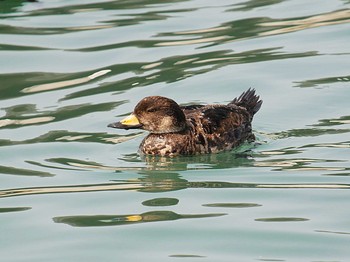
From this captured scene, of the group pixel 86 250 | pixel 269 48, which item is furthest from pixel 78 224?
pixel 269 48

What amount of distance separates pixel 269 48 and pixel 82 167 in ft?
16.2

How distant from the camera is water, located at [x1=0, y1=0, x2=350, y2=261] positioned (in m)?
9.06

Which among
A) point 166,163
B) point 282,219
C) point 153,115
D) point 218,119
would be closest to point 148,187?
point 166,163

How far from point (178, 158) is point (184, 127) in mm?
361

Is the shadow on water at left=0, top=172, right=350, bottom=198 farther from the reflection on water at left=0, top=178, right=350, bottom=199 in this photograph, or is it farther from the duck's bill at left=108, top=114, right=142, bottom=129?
the duck's bill at left=108, top=114, right=142, bottom=129

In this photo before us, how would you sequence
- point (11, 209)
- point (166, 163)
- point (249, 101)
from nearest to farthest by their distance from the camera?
point (11, 209) → point (166, 163) → point (249, 101)

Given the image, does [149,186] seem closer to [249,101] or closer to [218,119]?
[218,119]

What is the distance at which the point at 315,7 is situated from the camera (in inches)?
691

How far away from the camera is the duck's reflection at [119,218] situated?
373 inches

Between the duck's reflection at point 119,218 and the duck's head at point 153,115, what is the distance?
235cm

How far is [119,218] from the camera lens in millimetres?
9609

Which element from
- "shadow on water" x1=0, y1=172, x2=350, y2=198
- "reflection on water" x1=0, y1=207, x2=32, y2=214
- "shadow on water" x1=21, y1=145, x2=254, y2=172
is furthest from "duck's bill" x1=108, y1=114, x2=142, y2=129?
"reflection on water" x1=0, y1=207, x2=32, y2=214

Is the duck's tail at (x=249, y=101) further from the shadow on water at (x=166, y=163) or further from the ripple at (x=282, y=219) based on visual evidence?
the ripple at (x=282, y=219)

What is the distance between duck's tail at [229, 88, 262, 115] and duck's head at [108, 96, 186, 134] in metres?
0.96
